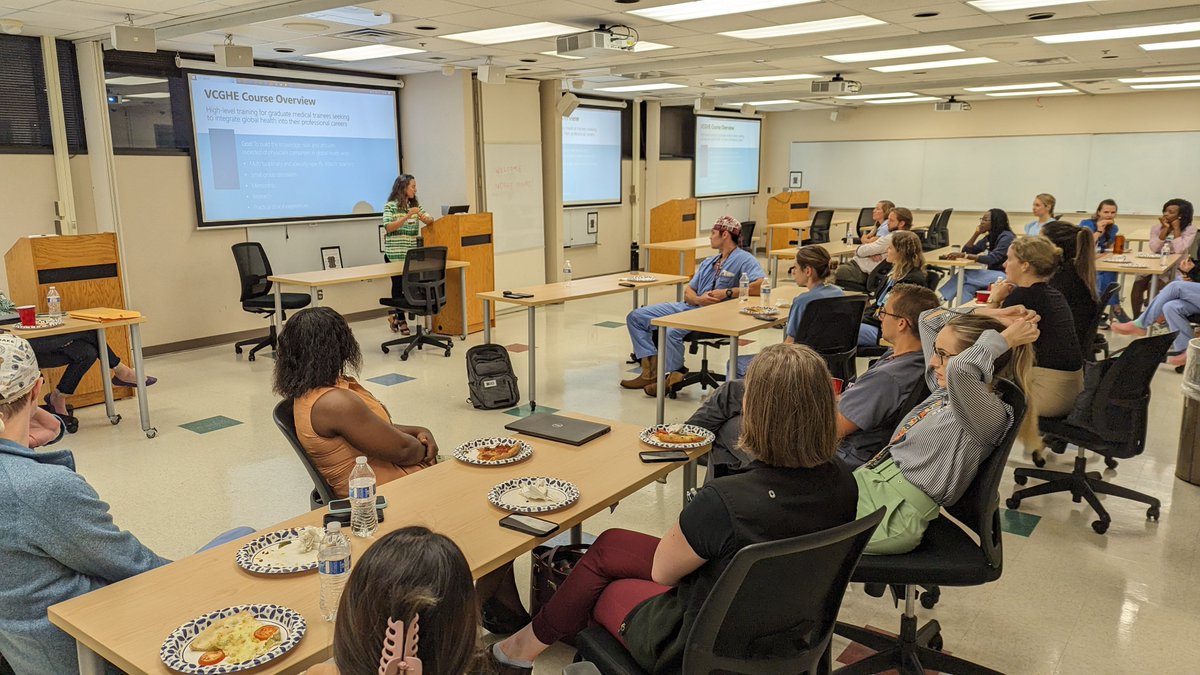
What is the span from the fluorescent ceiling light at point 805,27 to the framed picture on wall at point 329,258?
178 inches

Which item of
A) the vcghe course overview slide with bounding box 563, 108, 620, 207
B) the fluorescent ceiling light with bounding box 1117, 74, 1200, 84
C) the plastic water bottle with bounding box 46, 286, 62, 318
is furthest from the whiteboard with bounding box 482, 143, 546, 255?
the fluorescent ceiling light with bounding box 1117, 74, 1200, 84

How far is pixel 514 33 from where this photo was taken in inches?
253

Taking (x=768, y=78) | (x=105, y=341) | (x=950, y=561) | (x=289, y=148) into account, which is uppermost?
(x=768, y=78)

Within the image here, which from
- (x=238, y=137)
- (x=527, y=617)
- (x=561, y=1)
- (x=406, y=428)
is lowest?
(x=527, y=617)

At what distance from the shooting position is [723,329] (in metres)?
4.72

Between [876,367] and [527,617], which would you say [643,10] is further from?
[527,617]

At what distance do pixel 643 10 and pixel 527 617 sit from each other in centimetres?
418

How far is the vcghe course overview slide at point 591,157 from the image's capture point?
448 inches

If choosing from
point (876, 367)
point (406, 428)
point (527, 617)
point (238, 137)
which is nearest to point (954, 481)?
point (876, 367)

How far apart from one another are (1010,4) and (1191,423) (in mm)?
2926

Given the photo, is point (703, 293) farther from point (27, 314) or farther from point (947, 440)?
point (27, 314)

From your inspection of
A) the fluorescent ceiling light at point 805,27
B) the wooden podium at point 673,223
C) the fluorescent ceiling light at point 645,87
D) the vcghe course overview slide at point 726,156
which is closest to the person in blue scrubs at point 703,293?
the fluorescent ceiling light at point 805,27

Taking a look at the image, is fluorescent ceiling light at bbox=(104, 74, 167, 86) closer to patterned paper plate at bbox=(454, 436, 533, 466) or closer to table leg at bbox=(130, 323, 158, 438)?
table leg at bbox=(130, 323, 158, 438)

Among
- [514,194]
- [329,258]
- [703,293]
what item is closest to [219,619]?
[703,293]
